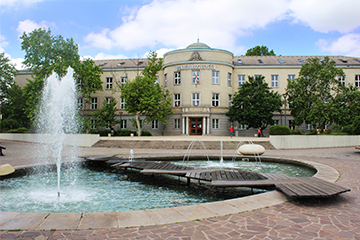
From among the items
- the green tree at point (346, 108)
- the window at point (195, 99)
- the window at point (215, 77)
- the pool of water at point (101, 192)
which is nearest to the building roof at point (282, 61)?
the window at point (215, 77)

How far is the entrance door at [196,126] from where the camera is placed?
141 feet

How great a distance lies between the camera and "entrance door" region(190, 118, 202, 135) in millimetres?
42916

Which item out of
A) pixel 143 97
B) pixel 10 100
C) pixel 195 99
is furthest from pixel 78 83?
pixel 195 99

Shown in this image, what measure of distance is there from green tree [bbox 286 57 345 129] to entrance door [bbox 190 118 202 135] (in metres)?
14.1

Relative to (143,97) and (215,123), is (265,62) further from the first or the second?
(143,97)

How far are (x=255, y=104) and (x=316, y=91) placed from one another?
Answer: 8.04 metres

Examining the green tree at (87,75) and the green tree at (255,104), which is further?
the green tree at (87,75)

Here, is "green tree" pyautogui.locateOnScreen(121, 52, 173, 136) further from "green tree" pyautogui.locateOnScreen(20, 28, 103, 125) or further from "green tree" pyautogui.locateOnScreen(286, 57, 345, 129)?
"green tree" pyautogui.locateOnScreen(286, 57, 345, 129)

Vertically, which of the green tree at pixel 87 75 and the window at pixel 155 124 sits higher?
the green tree at pixel 87 75

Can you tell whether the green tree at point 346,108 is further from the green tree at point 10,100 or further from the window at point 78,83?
the green tree at point 10,100

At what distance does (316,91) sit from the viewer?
32.7m

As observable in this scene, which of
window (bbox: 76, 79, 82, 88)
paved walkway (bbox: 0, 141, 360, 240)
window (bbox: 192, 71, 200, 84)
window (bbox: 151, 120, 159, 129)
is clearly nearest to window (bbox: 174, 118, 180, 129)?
window (bbox: 151, 120, 159, 129)

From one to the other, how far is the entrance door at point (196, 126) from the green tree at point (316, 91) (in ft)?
46.2

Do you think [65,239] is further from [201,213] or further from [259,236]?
[259,236]
